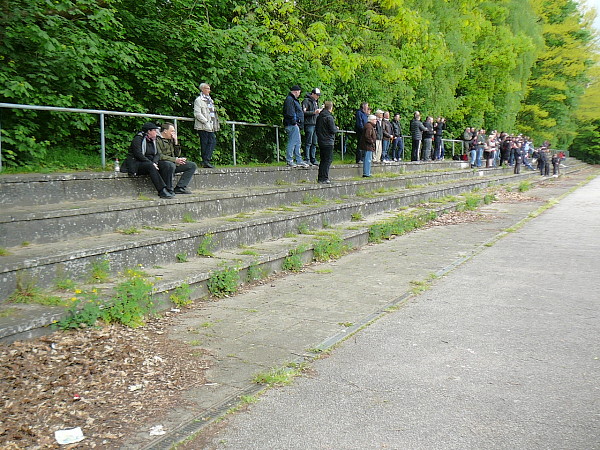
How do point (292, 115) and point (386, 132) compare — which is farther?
point (386, 132)

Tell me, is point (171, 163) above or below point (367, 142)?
below

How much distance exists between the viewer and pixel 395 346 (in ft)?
16.7

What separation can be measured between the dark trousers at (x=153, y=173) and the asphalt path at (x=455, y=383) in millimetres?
4527

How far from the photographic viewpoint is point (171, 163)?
29.9 ft

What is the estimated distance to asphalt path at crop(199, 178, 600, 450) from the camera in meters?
3.47

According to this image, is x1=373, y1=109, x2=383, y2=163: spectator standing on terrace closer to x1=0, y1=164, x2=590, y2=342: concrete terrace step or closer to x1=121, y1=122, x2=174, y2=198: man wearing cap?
x1=0, y1=164, x2=590, y2=342: concrete terrace step

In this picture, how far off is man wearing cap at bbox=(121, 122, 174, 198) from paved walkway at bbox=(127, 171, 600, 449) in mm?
2807

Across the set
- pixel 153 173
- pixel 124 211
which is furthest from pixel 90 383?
pixel 153 173

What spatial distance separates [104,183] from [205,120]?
10.5 feet

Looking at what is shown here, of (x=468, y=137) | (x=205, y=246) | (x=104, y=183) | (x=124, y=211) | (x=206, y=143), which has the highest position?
(x=468, y=137)

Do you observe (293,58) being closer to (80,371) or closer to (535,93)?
(80,371)

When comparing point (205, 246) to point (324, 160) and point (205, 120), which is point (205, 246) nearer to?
point (205, 120)

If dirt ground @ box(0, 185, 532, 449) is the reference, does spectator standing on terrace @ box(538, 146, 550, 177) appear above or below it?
above

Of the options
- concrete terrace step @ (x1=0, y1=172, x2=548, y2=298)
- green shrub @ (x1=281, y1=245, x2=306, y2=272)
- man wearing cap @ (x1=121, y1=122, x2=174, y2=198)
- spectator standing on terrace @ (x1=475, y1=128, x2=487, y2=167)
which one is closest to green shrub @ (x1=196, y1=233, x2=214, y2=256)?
concrete terrace step @ (x1=0, y1=172, x2=548, y2=298)
